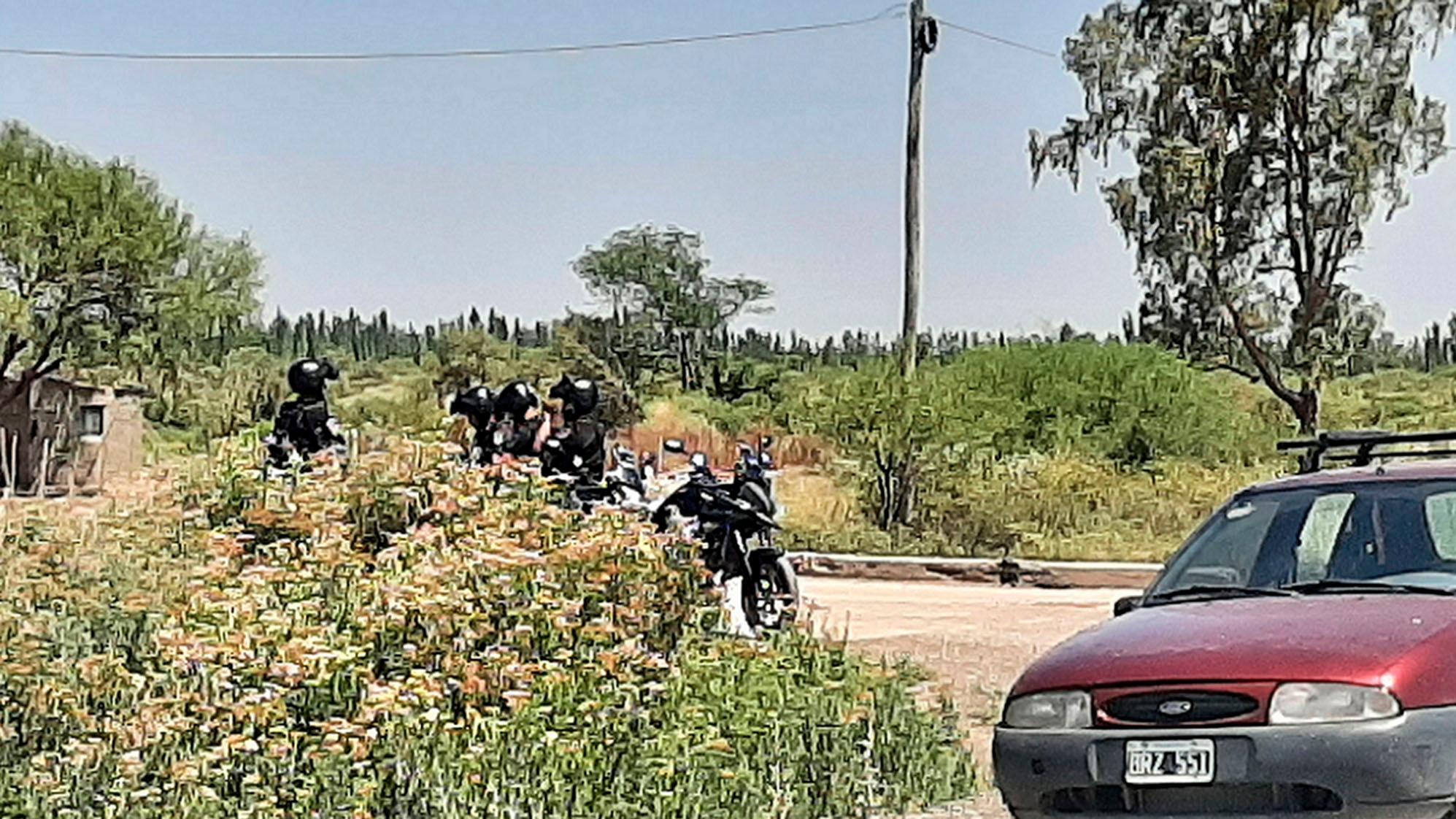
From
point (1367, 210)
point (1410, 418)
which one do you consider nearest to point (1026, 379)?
point (1367, 210)

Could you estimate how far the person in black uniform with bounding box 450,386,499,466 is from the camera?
1388 cm

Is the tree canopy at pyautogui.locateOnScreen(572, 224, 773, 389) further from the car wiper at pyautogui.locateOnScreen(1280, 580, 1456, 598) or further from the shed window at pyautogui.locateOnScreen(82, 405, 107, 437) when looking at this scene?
the car wiper at pyautogui.locateOnScreen(1280, 580, 1456, 598)

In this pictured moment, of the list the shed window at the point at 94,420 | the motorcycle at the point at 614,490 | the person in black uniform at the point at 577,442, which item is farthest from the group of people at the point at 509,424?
the shed window at the point at 94,420

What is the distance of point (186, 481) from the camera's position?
11508mm

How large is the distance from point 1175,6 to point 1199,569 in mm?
33575

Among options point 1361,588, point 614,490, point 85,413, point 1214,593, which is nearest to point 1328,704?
point 1361,588

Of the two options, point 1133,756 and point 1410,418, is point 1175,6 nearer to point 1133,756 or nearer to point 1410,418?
point 1410,418

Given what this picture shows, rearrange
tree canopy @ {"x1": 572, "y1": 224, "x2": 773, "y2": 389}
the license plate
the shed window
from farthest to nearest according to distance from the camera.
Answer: tree canopy @ {"x1": 572, "y1": 224, "x2": 773, "y2": 389}
the shed window
the license plate

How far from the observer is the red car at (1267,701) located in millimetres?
6355

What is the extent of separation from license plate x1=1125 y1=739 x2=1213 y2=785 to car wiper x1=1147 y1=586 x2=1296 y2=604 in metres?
1.11

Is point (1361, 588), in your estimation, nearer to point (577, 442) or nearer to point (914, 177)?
point (577, 442)

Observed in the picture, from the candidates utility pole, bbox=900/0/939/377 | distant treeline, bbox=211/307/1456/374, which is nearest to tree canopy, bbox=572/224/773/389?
distant treeline, bbox=211/307/1456/374

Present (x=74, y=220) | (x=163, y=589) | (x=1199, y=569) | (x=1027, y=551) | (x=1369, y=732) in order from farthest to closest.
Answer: (x=74, y=220) → (x=1027, y=551) → (x=163, y=589) → (x=1199, y=569) → (x=1369, y=732)

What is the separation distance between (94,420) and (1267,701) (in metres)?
48.4
